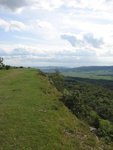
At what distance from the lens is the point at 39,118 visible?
57.7 ft

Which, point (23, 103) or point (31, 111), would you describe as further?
point (23, 103)

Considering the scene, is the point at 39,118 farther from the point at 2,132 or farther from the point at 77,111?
the point at 77,111

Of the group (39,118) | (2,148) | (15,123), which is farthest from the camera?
(39,118)

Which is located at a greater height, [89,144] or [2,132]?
[2,132]

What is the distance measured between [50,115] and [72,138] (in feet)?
14.3

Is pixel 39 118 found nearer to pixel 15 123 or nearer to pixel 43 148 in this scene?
pixel 15 123

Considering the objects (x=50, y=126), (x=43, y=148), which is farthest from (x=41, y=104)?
(x=43, y=148)

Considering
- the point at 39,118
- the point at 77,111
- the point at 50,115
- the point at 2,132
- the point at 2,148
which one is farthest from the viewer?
the point at 77,111

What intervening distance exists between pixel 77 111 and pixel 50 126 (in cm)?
941

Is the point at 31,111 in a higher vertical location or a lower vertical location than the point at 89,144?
higher

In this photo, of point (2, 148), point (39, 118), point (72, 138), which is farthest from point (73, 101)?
point (2, 148)

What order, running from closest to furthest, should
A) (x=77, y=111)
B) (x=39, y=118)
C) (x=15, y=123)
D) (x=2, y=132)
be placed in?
(x=2, y=132)
(x=15, y=123)
(x=39, y=118)
(x=77, y=111)

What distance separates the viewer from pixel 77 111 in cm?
2503

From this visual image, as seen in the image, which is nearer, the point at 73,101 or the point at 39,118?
the point at 39,118
